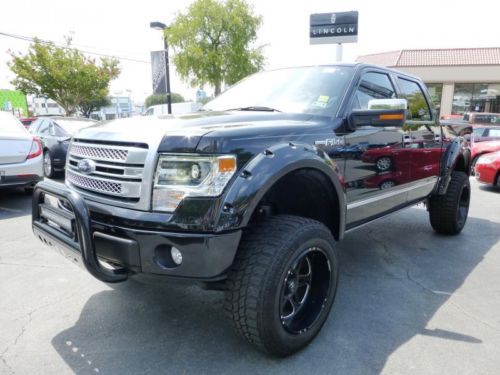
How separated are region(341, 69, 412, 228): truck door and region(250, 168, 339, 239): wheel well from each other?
25 centimetres

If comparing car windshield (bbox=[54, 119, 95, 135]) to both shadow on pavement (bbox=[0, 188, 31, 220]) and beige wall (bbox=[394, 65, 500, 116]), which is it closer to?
shadow on pavement (bbox=[0, 188, 31, 220])

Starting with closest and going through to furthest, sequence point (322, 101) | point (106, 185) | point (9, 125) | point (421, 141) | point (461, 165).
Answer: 1. point (106, 185)
2. point (322, 101)
3. point (421, 141)
4. point (461, 165)
5. point (9, 125)

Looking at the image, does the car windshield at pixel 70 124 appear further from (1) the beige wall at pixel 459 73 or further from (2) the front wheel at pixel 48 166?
(1) the beige wall at pixel 459 73

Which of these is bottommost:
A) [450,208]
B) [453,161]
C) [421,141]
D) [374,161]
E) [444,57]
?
[450,208]

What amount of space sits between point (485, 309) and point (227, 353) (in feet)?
6.66

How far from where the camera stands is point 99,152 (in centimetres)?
233

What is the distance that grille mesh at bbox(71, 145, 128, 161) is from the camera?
217cm

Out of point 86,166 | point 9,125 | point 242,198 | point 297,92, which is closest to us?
point 242,198

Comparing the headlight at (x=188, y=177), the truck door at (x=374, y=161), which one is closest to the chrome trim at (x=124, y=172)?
the headlight at (x=188, y=177)

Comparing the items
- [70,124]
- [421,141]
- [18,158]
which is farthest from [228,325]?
[70,124]

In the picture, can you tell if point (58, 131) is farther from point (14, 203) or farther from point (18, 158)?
point (18, 158)

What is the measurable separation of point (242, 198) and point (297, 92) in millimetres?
1466

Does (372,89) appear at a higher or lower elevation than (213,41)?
lower

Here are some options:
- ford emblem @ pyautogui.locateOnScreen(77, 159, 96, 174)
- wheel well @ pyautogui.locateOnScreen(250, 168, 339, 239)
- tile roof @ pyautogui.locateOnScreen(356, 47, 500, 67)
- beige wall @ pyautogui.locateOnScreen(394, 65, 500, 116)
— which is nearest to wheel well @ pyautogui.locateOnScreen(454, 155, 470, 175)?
wheel well @ pyautogui.locateOnScreen(250, 168, 339, 239)
